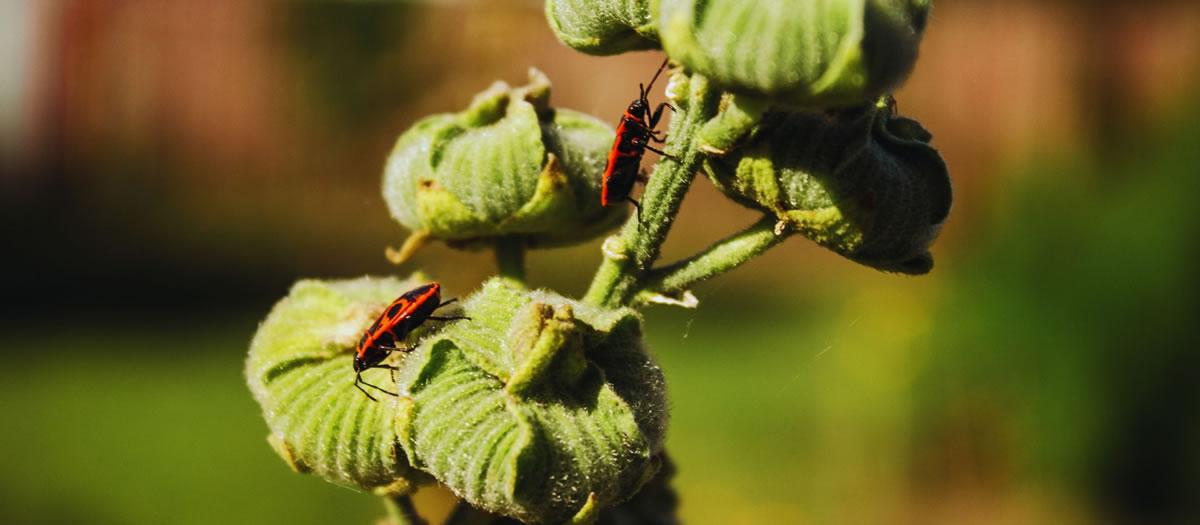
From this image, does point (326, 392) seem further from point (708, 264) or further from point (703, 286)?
point (703, 286)

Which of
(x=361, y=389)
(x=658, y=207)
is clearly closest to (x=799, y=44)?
(x=658, y=207)

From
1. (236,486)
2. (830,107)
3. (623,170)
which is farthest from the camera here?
(236,486)

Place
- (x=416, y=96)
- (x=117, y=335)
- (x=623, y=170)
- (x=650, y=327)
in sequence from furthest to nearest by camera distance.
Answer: (x=650, y=327) → (x=117, y=335) → (x=416, y=96) → (x=623, y=170)

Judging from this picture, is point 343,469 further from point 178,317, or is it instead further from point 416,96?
point 178,317

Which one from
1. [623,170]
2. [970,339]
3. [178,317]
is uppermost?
[623,170]

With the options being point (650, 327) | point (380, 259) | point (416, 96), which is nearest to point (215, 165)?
point (380, 259)

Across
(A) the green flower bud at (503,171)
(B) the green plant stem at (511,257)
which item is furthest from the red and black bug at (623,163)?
(B) the green plant stem at (511,257)

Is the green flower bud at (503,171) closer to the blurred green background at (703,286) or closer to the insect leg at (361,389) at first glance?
the insect leg at (361,389)

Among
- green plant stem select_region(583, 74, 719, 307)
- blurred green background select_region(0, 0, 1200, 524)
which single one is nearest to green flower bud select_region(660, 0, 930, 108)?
green plant stem select_region(583, 74, 719, 307)
